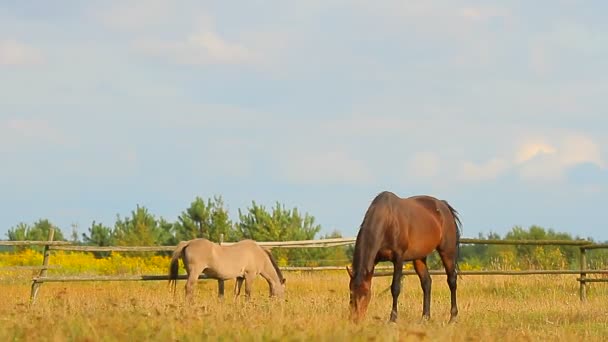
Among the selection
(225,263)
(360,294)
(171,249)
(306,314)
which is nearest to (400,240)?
(360,294)

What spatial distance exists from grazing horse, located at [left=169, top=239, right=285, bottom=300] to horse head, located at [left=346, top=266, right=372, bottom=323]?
4.65 metres

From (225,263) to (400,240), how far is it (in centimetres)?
440

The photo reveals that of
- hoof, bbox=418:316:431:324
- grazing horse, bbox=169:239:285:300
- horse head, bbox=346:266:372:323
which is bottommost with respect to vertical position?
hoof, bbox=418:316:431:324

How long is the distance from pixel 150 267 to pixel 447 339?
20014 millimetres

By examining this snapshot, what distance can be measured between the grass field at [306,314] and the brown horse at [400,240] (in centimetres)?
38

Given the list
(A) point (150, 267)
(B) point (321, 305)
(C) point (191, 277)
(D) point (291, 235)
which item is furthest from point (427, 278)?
(D) point (291, 235)

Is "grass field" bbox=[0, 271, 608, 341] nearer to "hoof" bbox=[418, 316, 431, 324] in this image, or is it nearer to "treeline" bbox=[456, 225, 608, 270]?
"hoof" bbox=[418, 316, 431, 324]

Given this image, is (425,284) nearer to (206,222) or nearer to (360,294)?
(360,294)

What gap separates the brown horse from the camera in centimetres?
1180

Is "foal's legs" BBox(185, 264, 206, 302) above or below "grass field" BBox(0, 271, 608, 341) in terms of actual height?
above

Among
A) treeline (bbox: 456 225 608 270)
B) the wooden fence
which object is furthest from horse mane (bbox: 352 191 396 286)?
treeline (bbox: 456 225 608 270)

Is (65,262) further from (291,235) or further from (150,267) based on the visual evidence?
(291,235)

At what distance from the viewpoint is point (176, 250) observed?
16.1m

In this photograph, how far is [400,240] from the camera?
1293 centimetres
